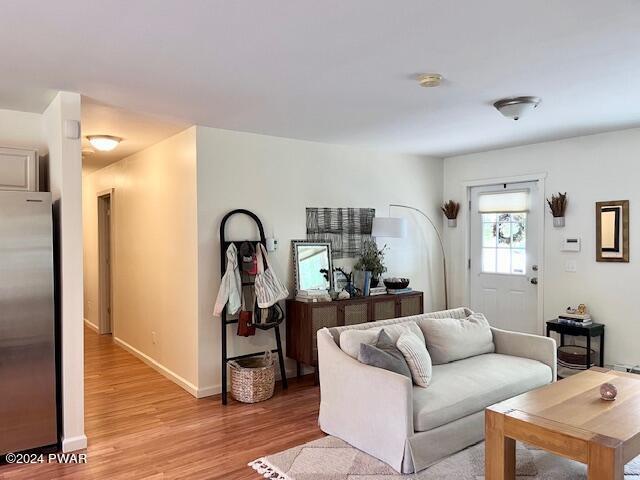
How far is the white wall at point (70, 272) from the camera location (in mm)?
3189

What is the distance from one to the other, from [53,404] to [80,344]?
42 centimetres

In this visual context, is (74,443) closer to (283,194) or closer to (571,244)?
(283,194)

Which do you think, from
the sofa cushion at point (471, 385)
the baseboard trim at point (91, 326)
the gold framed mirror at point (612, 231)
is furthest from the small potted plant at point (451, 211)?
the baseboard trim at point (91, 326)

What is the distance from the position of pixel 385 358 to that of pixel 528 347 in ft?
5.01

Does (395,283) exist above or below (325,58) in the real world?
below

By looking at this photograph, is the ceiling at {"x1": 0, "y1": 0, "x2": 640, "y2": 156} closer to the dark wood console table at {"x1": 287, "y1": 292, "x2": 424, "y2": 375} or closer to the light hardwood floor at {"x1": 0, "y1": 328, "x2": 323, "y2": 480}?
the dark wood console table at {"x1": 287, "y1": 292, "x2": 424, "y2": 375}

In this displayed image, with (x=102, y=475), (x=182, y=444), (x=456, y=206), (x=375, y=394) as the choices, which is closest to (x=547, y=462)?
(x=375, y=394)

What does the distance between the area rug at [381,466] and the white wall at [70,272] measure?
4.23 feet

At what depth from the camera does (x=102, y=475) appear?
2855 millimetres

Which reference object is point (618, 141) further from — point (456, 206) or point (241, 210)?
point (241, 210)

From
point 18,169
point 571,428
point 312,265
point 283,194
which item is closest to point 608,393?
point 571,428

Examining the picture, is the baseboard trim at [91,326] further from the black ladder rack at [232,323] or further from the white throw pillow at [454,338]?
the white throw pillow at [454,338]

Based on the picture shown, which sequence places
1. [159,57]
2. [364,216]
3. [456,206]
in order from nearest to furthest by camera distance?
[159,57]
[364,216]
[456,206]

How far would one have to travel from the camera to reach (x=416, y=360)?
3.09 meters
